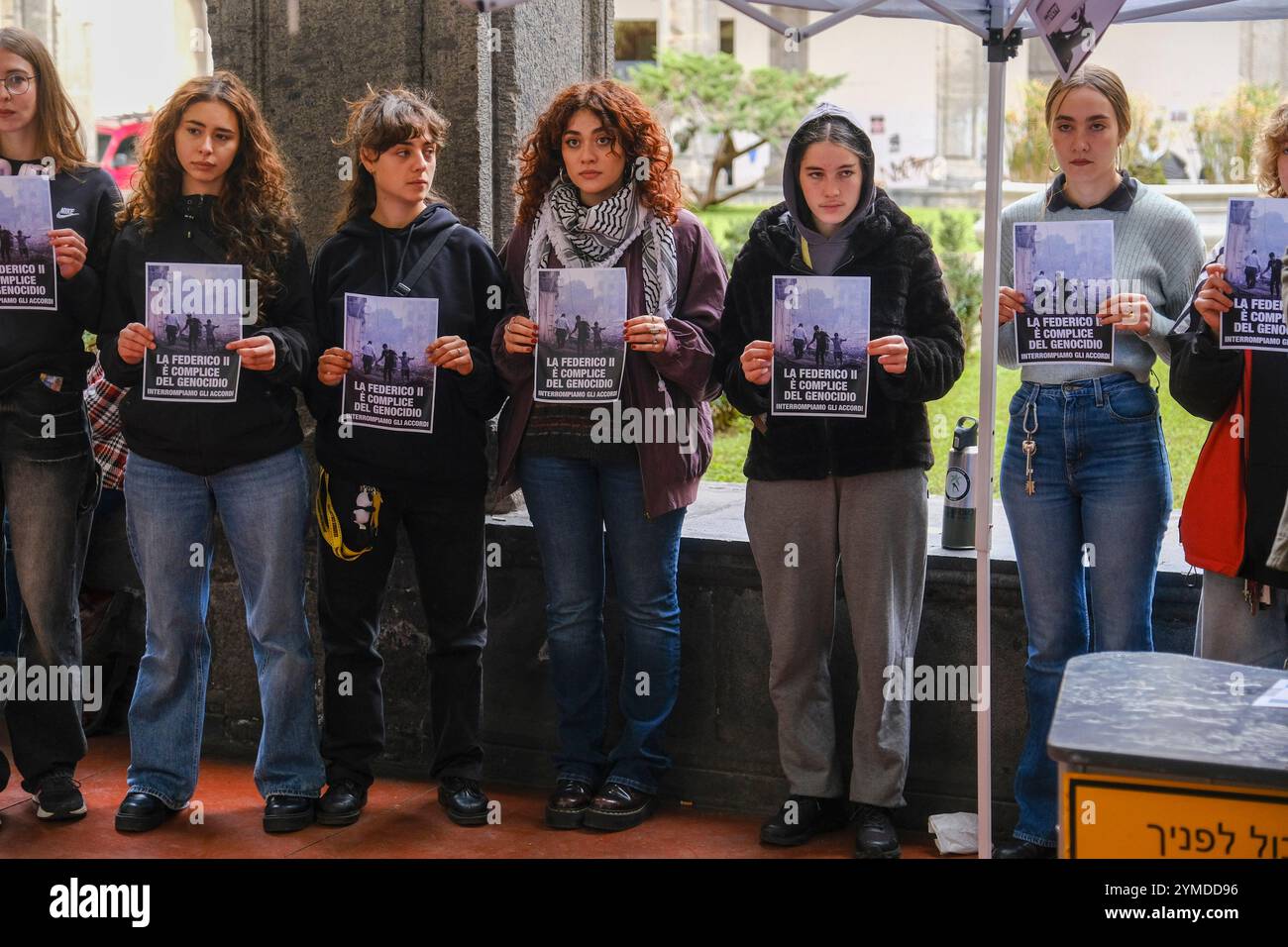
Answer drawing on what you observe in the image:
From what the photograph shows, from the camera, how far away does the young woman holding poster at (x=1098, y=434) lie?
12.1 feet

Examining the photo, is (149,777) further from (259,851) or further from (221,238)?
(221,238)

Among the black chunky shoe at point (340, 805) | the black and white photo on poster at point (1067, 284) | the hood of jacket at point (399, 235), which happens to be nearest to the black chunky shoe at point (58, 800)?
the black chunky shoe at point (340, 805)

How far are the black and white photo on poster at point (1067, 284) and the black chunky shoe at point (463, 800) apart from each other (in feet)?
6.65

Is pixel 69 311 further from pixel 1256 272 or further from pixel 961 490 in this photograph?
pixel 1256 272

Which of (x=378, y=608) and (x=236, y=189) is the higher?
(x=236, y=189)

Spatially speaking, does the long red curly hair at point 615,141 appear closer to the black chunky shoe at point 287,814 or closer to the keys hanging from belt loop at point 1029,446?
the keys hanging from belt loop at point 1029,446

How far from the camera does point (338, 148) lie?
4.75 metres

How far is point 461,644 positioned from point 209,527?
78 centimetres

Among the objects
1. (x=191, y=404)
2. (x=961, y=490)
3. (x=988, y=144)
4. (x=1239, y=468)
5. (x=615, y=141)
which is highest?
(x=615, y=141)

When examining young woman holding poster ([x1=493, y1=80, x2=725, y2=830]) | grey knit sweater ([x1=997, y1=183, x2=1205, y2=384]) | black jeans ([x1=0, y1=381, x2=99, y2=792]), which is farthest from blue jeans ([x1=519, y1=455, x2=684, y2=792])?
black jeans ([x1=0, y1=381, x2=99, y2=792])

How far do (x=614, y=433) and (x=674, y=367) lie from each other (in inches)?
10.2

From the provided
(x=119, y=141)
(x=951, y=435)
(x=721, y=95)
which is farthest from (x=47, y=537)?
(x=119, y=141)

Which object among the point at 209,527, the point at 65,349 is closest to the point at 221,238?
the point at 65,349

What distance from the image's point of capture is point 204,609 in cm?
431
